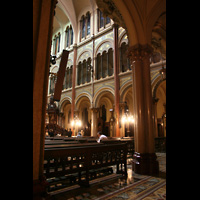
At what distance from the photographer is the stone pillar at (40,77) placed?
1951 mm

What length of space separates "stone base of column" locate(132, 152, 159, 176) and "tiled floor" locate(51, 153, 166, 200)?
552 mm

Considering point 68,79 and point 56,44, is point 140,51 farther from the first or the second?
point 56,44

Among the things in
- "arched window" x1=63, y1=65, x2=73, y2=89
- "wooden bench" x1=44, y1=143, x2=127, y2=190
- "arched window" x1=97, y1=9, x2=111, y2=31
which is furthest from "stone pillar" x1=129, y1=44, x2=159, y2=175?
"arched window" x1=63, y1=65, x2=73, y2=89

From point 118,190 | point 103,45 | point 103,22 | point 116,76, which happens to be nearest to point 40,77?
point 118,190

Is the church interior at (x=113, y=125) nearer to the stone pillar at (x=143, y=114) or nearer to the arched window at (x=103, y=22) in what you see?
the stone pillar at (x=143, y=114)

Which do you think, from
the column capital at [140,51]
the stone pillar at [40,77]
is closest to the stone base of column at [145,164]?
the column capital at [140,51]

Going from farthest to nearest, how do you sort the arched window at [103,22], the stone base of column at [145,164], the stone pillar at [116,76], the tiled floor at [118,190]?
the arched window at [103,22], the stone pillar at [116,76], the stone base of column at [145,164], the tiled floor at [118,190]

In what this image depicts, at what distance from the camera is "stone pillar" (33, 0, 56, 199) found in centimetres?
195

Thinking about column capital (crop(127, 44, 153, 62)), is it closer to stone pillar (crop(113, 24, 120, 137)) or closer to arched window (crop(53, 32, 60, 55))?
stone pillar (crop(113, 24, 120, 137))

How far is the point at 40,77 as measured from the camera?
2.12 meters
